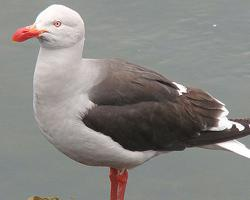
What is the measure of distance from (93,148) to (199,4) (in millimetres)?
5332

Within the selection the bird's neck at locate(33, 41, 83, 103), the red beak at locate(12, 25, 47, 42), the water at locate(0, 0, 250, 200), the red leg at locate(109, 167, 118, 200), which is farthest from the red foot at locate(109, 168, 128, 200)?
the red beak at locate(12, 25, 47, 42)

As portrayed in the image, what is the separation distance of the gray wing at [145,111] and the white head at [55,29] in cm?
47

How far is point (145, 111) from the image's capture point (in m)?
8.04

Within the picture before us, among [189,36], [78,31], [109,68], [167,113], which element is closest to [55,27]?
[78,31]

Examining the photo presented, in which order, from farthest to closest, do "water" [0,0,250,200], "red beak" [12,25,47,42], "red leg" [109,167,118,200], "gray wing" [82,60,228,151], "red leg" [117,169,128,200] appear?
1. "water" [0,0,250,200]
2. "red leg" [109,167,118,200]
3. "red leg" [117,169,128,200]
4. "gray wing" [82,60,228,151]
5. "red beak" [12,25,47,42]

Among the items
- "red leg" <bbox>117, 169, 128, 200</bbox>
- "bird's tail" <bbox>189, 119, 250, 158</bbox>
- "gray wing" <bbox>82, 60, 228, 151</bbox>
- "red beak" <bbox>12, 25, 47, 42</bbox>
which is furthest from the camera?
"red leg" <bbox>117, 169, 128, 200</bbox>

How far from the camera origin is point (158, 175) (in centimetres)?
987

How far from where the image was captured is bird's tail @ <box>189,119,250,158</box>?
27.6ft

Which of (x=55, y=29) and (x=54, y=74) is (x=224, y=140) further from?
(x=55, y=29)

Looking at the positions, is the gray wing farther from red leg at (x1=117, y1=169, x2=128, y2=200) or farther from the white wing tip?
red leg at (x1=117, y1=169, x2=128, y2=200)

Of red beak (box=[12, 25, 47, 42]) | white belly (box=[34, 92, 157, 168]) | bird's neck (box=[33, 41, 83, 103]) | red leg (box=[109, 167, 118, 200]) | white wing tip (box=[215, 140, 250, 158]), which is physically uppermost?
red beak (box=[12, 25, 47, 42])

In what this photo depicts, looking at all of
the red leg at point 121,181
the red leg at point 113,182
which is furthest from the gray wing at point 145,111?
the red leg at point 113,182

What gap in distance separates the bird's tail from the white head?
62.4 inches

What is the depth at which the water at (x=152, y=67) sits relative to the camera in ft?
32.1
